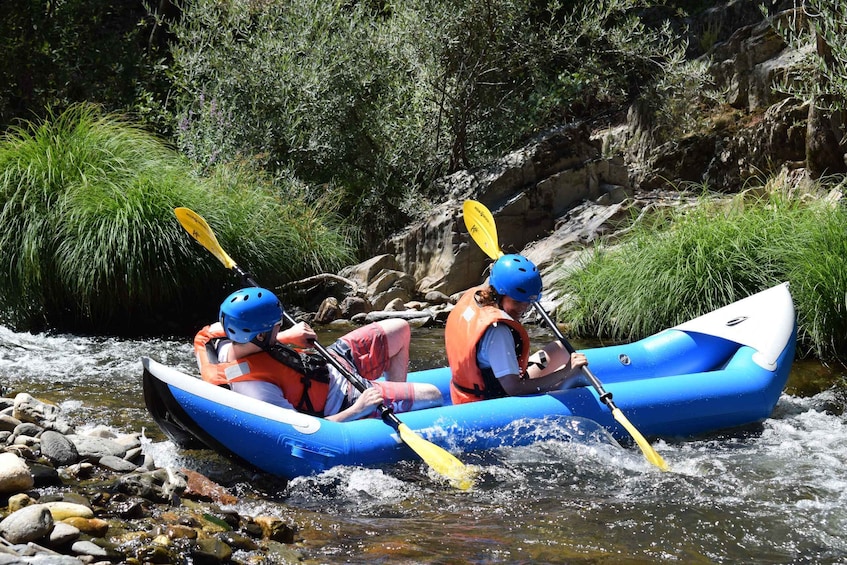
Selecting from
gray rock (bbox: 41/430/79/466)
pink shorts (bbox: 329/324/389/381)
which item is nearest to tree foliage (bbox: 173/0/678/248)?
pink shorts (bbox: 329/324/389/381)

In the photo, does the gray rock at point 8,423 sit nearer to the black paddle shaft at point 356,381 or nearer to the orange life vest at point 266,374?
the orange life vest at point 266,374

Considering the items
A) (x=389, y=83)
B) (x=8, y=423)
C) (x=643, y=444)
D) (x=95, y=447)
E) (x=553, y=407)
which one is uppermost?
(x=389, y=83)

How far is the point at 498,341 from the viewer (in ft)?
12.7

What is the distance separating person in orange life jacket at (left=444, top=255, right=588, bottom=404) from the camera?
153 inches

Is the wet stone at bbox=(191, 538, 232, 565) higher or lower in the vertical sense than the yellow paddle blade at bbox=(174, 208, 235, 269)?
lower

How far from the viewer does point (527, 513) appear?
3.25 metres

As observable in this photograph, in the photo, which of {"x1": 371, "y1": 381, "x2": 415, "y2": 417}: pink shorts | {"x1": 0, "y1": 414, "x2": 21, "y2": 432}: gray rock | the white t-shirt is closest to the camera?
{"x1": 0, "y1": 414, "x2": 21, "y2": 432}: gray rock

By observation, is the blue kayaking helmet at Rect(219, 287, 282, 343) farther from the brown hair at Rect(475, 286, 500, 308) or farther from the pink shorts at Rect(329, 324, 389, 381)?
the brown hair at Rect(475, 286, 500, 308)

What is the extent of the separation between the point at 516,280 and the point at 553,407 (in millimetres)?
581

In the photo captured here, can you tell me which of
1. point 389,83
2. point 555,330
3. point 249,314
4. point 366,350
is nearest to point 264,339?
point 249,314

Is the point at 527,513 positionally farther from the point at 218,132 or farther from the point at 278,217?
the point at 218,132

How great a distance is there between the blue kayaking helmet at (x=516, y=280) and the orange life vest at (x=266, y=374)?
34.4 inches

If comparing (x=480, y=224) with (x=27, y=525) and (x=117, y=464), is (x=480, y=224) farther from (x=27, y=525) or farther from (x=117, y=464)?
(x=27, y=525)

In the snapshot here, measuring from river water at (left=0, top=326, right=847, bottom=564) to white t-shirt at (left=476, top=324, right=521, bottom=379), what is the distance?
14.2 inches
